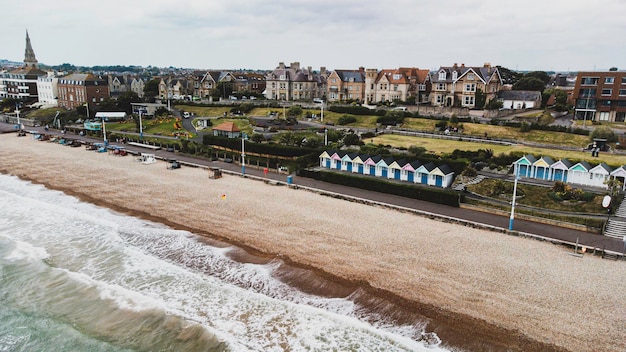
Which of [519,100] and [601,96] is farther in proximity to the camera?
[519,100]

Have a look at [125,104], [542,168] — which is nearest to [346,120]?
[542,168]

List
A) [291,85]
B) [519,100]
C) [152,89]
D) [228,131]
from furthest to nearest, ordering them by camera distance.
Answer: [152,89]
[291,85]
[519,100]
[228,131]

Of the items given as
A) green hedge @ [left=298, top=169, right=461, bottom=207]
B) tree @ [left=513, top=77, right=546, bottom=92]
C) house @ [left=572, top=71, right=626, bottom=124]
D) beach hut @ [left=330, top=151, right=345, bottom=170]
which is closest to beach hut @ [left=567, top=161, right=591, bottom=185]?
green hedge @ [left=298, top=169, right=461, bottom=207]

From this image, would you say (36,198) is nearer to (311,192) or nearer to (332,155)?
(311,192)

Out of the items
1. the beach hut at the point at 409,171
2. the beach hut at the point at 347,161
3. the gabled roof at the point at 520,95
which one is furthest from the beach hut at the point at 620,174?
the gabled roof at the point at 520,95

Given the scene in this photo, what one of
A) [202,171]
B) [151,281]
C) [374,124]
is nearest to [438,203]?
[151,281]

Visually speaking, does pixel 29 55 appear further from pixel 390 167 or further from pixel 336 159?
pixel 390 167
